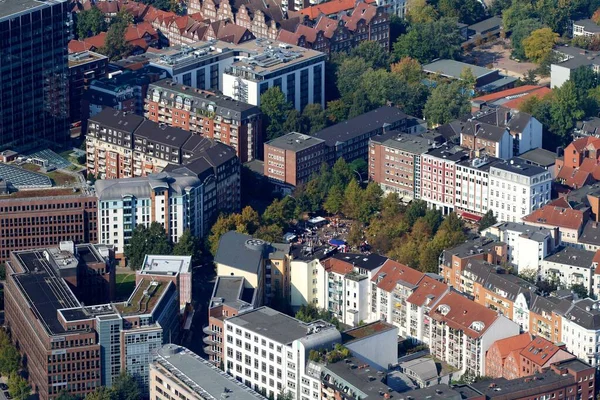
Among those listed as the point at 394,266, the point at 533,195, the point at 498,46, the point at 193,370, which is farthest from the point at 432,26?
the point at 193,370

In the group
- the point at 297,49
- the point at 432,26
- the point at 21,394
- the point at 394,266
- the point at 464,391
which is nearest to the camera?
the point at 464,391

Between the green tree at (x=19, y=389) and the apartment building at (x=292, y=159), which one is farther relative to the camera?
the apartment building at (x=292, y=159)

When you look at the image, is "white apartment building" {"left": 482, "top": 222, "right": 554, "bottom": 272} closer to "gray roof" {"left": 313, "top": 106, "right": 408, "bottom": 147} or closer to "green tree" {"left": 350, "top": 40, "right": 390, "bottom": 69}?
"gray roof" {"left": 313, "top": 106, "right": 408, "bottom": 147}

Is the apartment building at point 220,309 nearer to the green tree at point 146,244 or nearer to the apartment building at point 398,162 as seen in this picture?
the green tree at point 146,244

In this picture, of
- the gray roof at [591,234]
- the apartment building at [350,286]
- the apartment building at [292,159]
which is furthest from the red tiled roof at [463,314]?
the apartment building at [292,159]

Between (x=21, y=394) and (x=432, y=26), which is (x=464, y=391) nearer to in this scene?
(x=21, y=394)

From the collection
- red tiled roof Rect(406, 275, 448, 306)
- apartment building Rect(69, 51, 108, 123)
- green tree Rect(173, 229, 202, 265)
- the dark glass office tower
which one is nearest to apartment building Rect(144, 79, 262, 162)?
apartment building Rect(69, 51, 108, 123)
